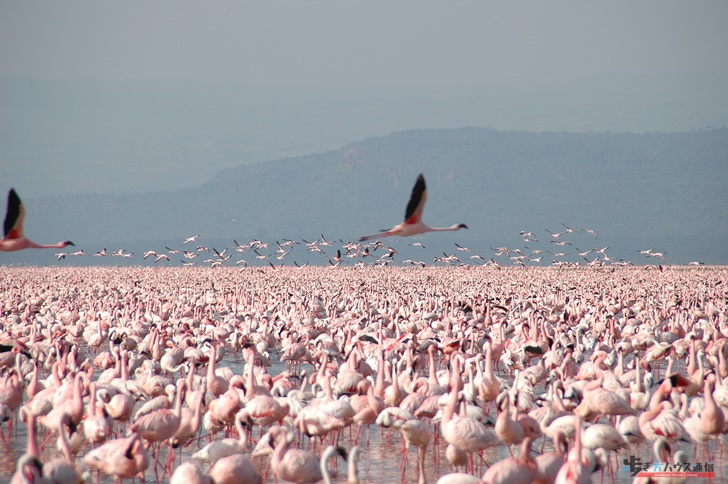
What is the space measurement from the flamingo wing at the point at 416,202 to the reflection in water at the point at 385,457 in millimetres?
2871

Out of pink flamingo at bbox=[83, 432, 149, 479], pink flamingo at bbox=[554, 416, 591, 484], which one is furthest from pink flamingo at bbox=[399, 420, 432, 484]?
pink flamingo at bbox=[83, 432, 149, 479]

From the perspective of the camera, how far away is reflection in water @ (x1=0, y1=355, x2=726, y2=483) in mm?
9312

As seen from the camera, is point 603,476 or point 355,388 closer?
point 603,476

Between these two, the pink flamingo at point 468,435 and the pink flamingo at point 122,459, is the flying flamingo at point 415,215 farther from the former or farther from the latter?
the pink flamingo at point 122,459

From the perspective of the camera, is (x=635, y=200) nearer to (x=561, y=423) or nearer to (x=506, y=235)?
(x=506, y=235)

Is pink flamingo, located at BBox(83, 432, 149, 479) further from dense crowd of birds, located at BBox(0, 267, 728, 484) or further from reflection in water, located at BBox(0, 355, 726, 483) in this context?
reflection in water, located at BBox(0, 355, 726, 483)

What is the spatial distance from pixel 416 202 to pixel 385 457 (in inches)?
145

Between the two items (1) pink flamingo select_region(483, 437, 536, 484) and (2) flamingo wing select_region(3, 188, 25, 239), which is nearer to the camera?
(1) pink flamingo select_region(483, 437, 536, 484)

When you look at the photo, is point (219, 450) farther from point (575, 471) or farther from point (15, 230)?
point (15, 230)

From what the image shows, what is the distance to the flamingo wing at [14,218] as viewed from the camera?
427 inches

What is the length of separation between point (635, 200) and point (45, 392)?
19529 cm

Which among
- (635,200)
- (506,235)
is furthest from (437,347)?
(635,200)

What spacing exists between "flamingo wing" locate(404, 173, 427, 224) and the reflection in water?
2871 millimetres

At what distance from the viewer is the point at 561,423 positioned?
9.17m
